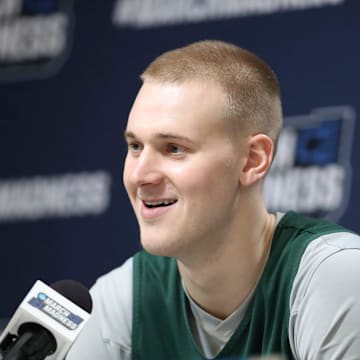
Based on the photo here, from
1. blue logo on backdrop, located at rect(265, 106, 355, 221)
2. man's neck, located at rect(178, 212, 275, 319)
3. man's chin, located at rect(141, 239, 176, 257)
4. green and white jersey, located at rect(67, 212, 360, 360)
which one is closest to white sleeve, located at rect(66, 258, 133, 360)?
green and white jersey, located at rect(67, 212, 360, 360)

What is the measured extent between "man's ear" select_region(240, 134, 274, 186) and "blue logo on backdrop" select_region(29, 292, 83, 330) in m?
0.49

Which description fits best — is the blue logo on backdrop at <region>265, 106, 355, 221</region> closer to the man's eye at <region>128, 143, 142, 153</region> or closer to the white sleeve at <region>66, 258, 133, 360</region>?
the white sleeve at <region>66, 258, 133, 360</region>

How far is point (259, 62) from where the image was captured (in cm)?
171

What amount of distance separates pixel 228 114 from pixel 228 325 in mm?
384

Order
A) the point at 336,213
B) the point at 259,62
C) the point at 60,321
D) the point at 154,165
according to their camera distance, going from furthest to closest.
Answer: the point at 336,213 < the point at 259,62 < the point at 154,165 < the point at 60,321

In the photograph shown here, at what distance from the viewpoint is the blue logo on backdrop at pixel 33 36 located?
278cm

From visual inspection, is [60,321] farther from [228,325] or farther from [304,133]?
[304,133]

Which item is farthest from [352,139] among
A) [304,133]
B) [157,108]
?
[157,108]

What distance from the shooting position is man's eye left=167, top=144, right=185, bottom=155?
5.25 feet

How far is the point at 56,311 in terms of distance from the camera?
1.28 m

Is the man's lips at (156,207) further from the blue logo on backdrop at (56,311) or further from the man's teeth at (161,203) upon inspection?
the blue logo on backdrop at (56,311)

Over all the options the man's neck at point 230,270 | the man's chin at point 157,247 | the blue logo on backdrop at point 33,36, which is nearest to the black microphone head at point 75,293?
the man's chin at point 157,247

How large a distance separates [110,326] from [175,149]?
41cm

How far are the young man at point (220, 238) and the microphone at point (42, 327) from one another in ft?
1.12
